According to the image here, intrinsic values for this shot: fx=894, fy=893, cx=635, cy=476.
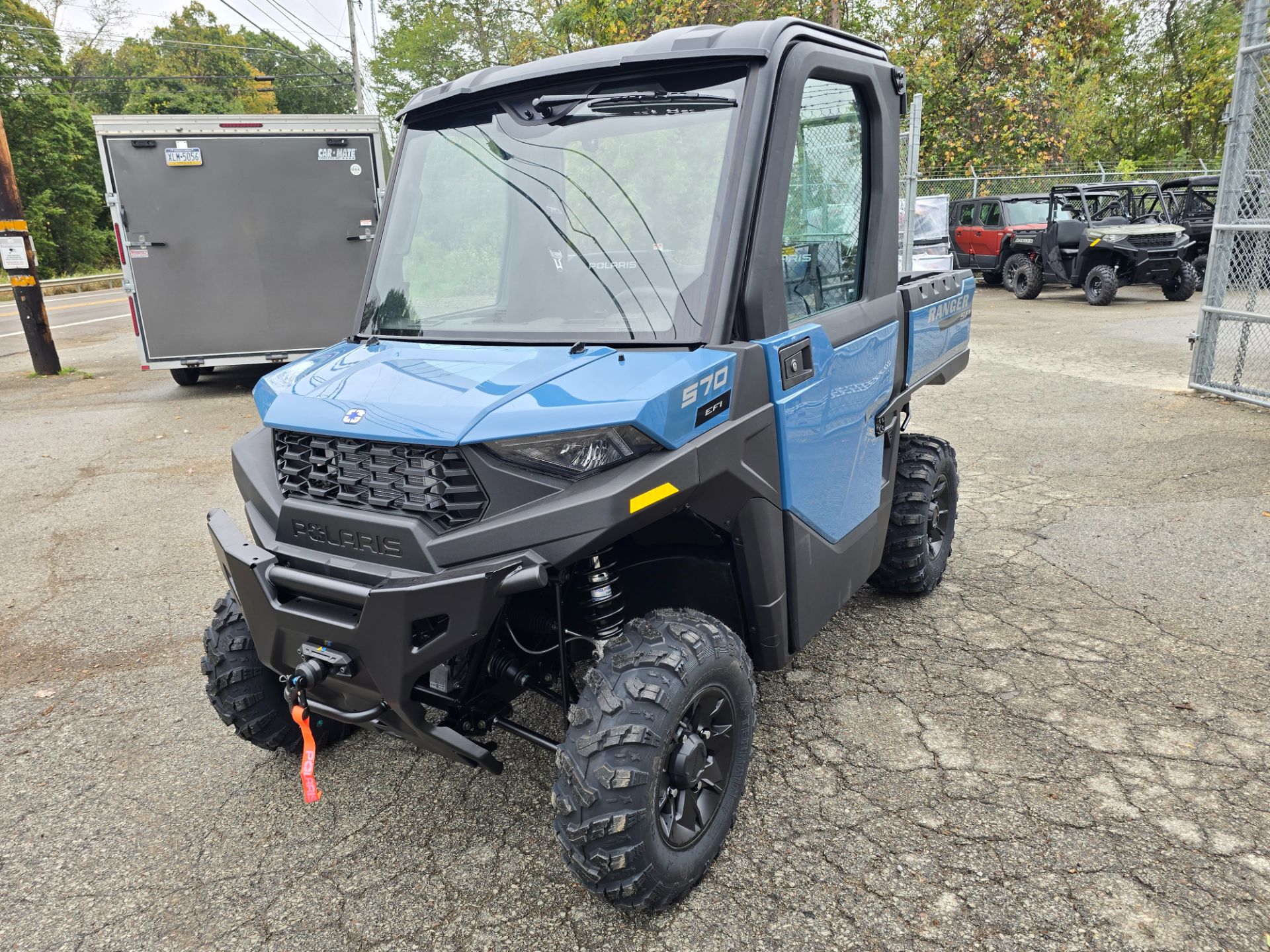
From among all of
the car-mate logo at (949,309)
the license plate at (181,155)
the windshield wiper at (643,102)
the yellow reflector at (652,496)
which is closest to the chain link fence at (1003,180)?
the license plate at (181,155)

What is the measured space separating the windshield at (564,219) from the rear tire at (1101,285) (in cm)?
1558

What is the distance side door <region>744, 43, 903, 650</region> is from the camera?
8.45 ft

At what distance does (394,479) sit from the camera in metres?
2.23

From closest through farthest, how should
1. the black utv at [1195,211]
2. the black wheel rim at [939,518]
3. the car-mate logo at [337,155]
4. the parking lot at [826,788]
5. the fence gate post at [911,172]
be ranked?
the parking lot at [826,788]
the black wheel rim at [939,518]
the car-mate logo at [337,155]
the fence gate post at [911,172]
the black utv at [1195,211]

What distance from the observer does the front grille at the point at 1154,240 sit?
606 inches

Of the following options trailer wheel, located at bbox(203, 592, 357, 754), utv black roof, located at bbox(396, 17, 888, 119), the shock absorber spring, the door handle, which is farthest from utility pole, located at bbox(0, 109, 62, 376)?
the door handle

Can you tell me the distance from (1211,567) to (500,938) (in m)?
4.10

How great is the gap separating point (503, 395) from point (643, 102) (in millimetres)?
997

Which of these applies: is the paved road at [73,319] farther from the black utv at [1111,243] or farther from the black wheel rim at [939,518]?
the black utv at [1111,243]

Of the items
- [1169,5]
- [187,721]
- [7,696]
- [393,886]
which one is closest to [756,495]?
[393,886]

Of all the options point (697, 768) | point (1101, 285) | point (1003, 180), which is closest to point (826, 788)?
point (697, 768)

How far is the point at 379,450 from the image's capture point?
225 centimetres

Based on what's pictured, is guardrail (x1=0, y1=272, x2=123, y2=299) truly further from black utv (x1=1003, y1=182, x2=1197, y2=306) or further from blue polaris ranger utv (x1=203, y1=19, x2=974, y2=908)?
blue polaris ranger utv (x1=203, y1=19, x2=974, y2=908)

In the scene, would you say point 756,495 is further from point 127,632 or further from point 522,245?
point 127,632
